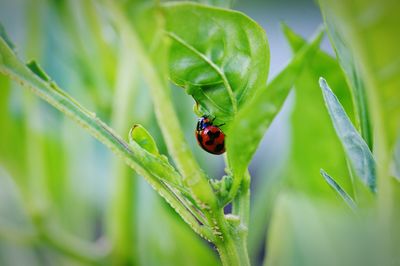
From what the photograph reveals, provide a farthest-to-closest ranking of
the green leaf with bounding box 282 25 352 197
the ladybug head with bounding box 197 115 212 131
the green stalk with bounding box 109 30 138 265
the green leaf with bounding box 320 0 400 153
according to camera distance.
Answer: the green stalk with bounding box 109 30 138 265, the green leaf with bounding box 282 25 352 197, the ladybug head with bounding box 197 115 212 131, the green leaf with bounding box 320 0 400 153

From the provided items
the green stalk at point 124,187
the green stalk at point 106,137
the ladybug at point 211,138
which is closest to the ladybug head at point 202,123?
the ladybug at point 211,138

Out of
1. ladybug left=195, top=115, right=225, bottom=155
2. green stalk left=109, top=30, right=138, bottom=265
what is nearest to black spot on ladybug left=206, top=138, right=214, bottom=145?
ladybug left=195, top=115, right=225, bottom=155

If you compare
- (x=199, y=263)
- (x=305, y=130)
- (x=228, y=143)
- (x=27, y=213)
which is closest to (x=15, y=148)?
(x=27, y=213)

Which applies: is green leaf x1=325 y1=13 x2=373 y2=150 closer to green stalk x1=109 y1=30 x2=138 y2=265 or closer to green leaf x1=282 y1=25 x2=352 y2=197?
green leaf x1=282 y1=25 x2=352 y2=197

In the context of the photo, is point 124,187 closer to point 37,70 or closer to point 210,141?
point 210,141

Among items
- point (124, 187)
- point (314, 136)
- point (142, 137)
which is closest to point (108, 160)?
point (124, 187)

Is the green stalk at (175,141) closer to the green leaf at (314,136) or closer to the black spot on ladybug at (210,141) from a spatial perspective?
the black spot on ladybug at (210,141)

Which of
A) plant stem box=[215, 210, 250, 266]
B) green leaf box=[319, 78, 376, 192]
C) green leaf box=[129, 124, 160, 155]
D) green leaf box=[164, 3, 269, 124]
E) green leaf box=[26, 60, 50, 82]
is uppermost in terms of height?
green leaf box=[26, 60, 50, 82]
